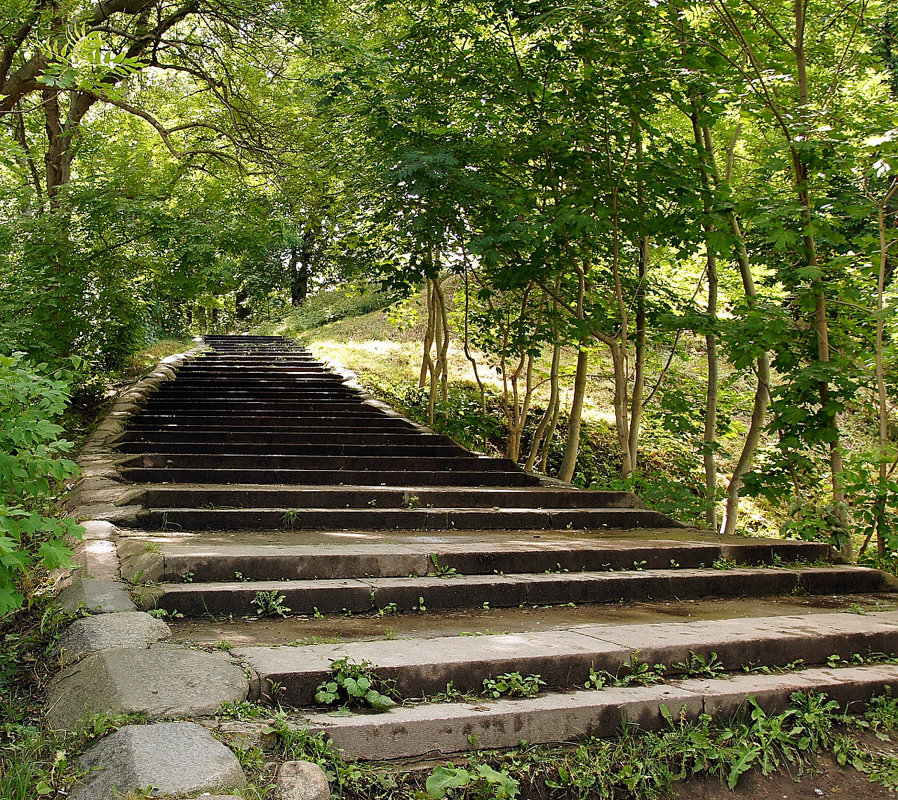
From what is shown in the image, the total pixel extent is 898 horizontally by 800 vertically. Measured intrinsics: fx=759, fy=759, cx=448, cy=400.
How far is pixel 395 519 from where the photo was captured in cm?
569

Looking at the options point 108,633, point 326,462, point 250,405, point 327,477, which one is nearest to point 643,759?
point 108,633

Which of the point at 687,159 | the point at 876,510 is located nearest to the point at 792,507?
the point at 876,510

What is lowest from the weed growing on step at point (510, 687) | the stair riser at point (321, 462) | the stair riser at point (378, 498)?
the weed growing on step at point (510, 687)

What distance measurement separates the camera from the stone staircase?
10.2ft

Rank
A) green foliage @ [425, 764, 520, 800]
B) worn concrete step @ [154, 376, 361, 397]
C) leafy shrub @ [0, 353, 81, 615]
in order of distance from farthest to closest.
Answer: worn concrete step @ [154, 376, 361, 397], leafy shrub @ [0, 353, 81, 615], green foliage @ [425, 764, 520, 800]

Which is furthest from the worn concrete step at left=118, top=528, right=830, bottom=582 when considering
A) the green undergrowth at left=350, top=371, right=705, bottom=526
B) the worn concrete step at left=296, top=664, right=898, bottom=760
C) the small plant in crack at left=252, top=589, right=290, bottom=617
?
the green undergrowth at left=350, top=371, right=705, bottom=526

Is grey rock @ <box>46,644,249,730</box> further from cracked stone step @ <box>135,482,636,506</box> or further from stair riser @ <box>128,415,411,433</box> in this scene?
stair riser @ <box>128,415,411,433</box>

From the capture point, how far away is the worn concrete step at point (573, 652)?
10.1ft

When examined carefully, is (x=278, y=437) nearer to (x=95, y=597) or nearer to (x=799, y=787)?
(x=95, y=597)

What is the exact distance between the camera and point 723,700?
3.30 m

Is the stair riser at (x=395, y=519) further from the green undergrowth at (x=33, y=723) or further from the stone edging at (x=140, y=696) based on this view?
the green undergrowth at (x=33, y=723)

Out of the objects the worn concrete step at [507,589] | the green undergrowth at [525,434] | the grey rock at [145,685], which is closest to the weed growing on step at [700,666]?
the worn concrete step at [507,589]

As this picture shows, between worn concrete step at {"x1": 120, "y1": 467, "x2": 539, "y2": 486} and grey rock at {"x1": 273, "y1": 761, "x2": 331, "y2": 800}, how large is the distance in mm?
4253

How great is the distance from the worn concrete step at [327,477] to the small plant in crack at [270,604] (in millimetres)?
2634
